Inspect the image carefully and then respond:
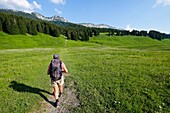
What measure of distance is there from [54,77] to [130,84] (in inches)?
249

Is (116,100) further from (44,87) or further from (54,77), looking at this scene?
(44,87)

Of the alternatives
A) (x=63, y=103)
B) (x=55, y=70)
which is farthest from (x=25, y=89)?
(x=55, y=70)

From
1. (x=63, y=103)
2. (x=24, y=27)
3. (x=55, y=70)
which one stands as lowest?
(x=63, y=103)

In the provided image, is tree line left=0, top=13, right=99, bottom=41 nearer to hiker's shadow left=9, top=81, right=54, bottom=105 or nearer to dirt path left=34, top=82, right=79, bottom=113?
hiker's shadow left=9, top=81, right=54, bottom=105

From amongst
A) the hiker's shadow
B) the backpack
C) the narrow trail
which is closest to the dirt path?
the narrow trail

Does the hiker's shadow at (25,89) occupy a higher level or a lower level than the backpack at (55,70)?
lower

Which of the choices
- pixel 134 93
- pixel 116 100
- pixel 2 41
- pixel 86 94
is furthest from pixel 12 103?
pixel 2 41

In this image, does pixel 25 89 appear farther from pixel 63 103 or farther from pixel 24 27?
pixel 24 27

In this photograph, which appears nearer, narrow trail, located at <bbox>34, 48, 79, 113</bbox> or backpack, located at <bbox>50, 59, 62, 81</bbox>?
narrow trail, located at <bbox>34, 48, 79, 113</bbox>

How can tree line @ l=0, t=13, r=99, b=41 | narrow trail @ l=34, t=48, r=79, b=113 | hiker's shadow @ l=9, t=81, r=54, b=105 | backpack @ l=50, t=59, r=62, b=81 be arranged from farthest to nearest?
1. tree line @ l=0, t=13, r=99, b=41
2. hiker's shadow @ l=9, t=81, r=54, b=105
3. backpack @ l=50, t=59, r=62, b=81
4. narrow trail @ l=34, t=48, r=79, b=113

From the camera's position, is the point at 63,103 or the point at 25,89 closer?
the point at 63,103

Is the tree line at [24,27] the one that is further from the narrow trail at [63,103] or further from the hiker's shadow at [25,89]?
the narrow trail at [63,103]

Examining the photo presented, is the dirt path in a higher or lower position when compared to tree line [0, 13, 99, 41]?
lower

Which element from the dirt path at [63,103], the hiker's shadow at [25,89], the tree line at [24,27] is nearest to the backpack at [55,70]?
the dirt path at [63,103]
